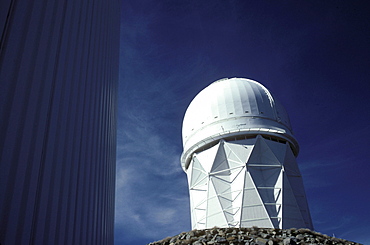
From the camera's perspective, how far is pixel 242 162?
17.7 metres

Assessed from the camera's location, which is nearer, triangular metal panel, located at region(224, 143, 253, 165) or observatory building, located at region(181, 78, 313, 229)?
observatory building, located at region(181, 78, 313, 229)

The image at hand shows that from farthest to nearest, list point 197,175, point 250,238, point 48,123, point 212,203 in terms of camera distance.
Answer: point 197,175 < point 212,203 < point 250,238 < point 48,123

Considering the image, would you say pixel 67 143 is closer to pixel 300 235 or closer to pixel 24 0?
pixel 24 0

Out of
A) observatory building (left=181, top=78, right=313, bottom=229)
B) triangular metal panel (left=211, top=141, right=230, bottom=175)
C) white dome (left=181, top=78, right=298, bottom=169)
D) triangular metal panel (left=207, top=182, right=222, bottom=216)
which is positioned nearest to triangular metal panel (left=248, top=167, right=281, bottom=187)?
observatory building (left=181, top=78, right=313, bottom=229)

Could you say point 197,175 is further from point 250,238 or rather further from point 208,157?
point 250,238

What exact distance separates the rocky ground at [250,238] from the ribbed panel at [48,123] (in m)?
5.71

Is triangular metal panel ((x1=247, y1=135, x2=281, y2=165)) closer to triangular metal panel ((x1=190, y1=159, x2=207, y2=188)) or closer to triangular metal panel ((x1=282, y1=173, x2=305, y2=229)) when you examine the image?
triangular metal panel ((x1=282, y1=173, x2=305, y2=229))

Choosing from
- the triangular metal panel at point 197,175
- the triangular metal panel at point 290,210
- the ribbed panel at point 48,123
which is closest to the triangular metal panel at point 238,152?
the triangular metal panel at point 197,175

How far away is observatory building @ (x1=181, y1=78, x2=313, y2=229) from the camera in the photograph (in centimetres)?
1661

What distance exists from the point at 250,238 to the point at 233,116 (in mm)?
10371

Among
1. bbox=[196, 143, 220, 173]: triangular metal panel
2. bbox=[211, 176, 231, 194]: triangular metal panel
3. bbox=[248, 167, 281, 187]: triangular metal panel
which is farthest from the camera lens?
bbox=[196, 143, 220, 173]: triangular metal panel

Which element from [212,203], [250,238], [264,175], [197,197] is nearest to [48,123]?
[250,238]

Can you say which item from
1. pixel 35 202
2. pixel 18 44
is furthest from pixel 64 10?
pixel 35 202

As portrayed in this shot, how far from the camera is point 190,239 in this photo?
9875 mm
